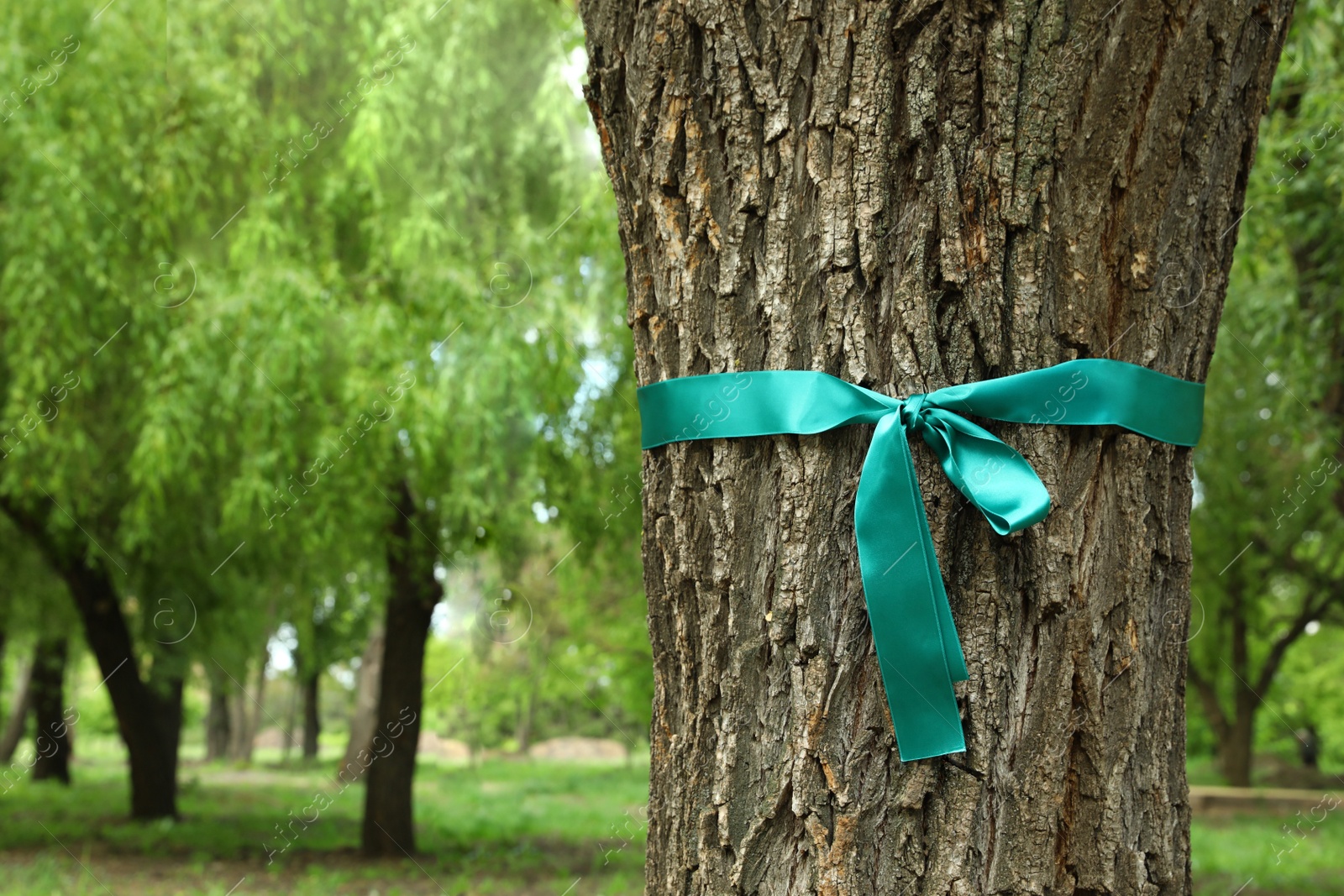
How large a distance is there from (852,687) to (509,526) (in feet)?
16.1

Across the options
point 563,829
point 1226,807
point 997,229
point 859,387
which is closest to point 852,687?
point 859,387

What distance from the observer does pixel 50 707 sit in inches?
510

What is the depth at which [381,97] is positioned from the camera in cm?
550

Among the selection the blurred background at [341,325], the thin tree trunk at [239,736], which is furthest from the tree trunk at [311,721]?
the blurred background at [341,325]

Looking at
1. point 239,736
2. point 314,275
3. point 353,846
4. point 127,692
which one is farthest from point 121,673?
point 239,736

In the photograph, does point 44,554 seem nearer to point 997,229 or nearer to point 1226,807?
point 997,229

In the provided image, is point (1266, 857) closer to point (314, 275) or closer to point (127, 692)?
point (314, 275)

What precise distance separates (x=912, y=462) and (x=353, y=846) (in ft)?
27.6

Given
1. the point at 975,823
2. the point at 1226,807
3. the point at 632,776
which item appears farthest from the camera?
the point at 632,776

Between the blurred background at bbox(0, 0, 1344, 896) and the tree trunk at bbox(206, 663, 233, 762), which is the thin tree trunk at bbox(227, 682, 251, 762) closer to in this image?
the tree trunk at bbox(206, 663, 233, 762)

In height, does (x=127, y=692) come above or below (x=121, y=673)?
below

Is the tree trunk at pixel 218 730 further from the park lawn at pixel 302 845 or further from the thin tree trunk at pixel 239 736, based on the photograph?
the park lawn at pixel 302 845

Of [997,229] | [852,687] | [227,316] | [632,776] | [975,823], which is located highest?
[227,316]

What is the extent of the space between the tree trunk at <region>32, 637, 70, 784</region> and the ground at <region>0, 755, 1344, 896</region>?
1.31 feet
